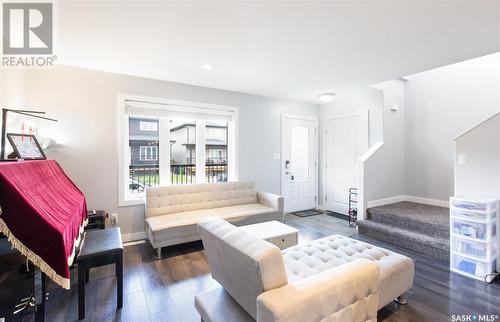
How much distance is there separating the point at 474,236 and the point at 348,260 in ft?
5.25

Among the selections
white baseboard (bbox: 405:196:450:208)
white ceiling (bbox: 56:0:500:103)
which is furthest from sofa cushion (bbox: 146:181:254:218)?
white baseboard (bbox: 405:196:450:208)

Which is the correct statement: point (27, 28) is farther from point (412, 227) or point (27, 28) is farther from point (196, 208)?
point (412, 227)

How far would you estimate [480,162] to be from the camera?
104 inches

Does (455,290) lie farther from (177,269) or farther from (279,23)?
(279,23)

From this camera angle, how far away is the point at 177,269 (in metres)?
2.64

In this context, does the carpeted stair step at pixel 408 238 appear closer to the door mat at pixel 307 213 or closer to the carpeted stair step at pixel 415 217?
the carpeted stair step at pixel 415 217

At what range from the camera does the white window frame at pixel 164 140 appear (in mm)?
3338

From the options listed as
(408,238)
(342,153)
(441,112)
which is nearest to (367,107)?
(342,153)

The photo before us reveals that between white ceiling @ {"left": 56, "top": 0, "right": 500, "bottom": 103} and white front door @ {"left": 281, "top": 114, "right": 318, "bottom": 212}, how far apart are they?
178cm

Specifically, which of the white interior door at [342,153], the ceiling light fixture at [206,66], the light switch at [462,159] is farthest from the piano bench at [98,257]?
the white interior door at [342,153]

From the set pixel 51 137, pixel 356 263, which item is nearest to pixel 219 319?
pixel 356 263

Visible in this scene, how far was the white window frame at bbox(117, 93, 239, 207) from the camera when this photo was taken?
3338 millimetres

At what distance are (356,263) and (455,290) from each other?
164 cm

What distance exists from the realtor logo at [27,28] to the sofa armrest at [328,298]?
2.66 meters
